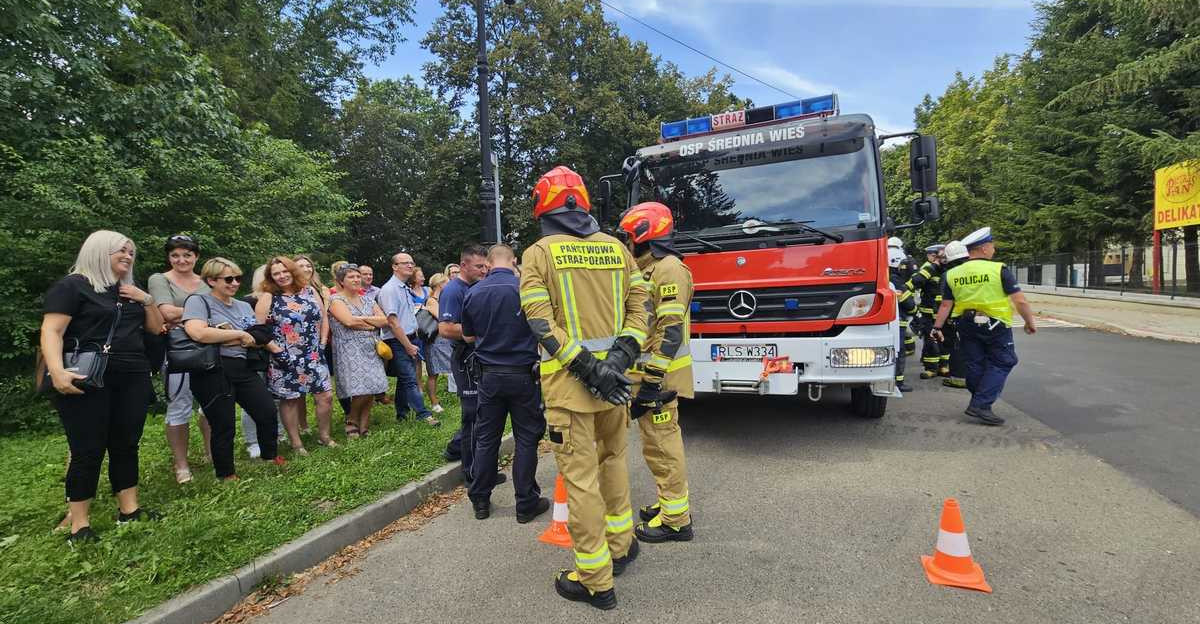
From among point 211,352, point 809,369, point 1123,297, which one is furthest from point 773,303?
point 1123,297

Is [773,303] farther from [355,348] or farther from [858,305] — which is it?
[355,348]

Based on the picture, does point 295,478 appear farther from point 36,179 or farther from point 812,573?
point 36,179

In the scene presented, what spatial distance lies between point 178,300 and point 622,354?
352cm

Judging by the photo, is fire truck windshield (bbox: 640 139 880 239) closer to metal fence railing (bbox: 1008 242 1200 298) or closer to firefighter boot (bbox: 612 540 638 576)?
firefighter boot (bbox: 612 540 638 576)

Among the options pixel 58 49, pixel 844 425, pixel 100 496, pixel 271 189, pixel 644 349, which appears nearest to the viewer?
pixel 644 349

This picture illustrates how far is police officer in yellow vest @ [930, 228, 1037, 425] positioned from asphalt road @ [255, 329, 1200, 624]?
59cm

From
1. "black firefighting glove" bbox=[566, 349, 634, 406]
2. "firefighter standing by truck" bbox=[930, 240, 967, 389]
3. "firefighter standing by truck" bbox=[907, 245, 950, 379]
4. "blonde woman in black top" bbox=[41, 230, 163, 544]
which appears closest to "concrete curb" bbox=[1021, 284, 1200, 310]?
"firefighter standing by truck" bbox=[907, 245, 950, 379]

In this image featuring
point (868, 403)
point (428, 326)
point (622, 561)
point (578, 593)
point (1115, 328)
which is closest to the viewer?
point (578, 593)

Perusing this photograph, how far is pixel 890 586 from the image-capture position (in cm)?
282

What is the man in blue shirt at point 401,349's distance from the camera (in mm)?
5926

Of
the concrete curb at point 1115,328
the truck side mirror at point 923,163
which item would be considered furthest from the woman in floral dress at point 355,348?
the concrete curb at point 1115,328

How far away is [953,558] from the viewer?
284cm

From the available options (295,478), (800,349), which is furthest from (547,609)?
(800,349)

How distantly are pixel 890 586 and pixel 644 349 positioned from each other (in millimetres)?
1705
